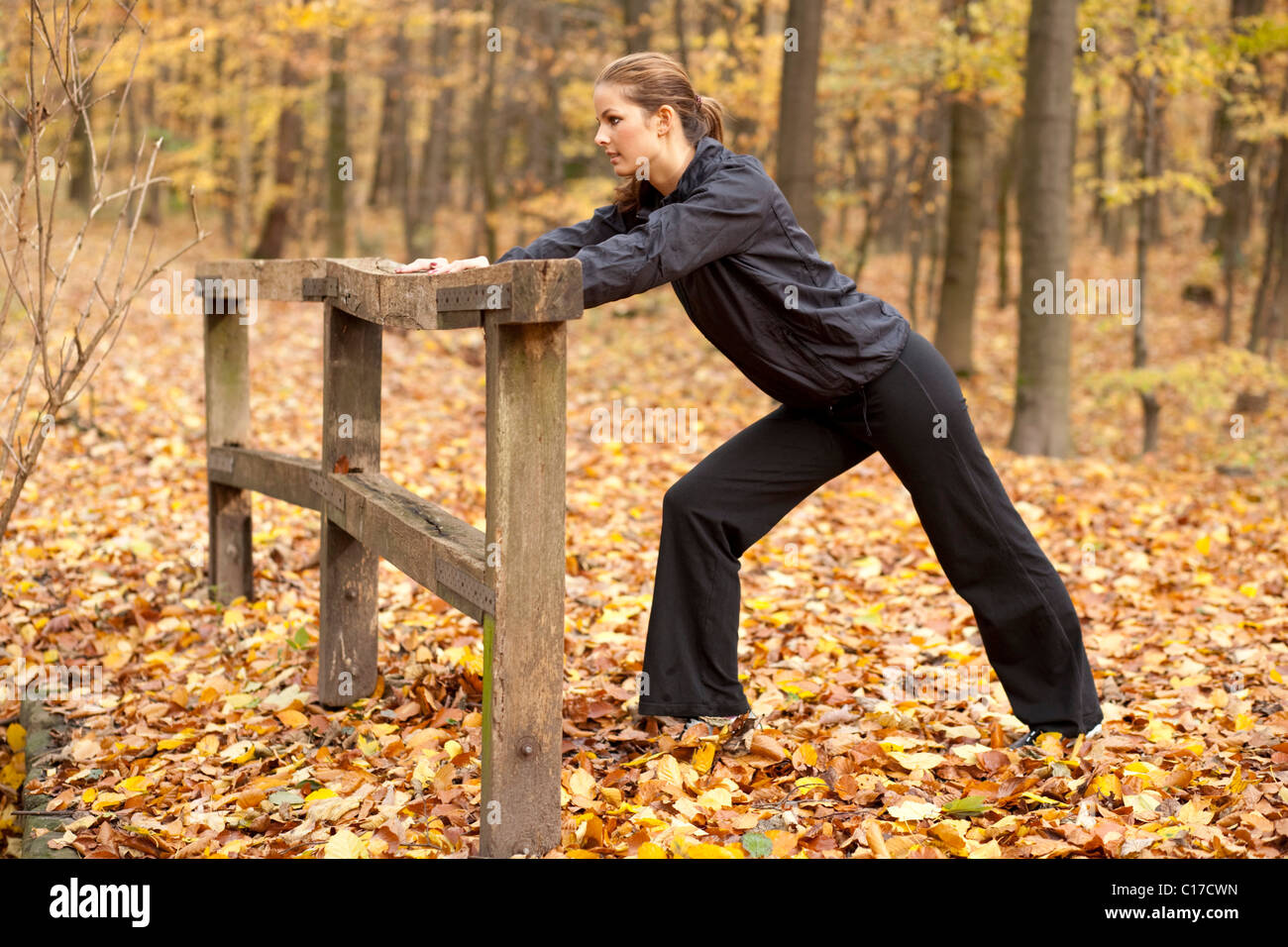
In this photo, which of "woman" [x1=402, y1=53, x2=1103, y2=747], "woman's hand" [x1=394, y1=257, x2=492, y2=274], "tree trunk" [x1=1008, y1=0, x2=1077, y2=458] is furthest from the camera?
"tree trunk" [x1=1008, y1=0, x2=1077, y2=458]

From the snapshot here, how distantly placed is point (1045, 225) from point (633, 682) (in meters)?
7.01

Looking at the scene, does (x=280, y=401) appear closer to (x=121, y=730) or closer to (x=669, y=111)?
(x=121, y=730)

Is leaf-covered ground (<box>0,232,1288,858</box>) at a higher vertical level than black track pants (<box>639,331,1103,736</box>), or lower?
lower

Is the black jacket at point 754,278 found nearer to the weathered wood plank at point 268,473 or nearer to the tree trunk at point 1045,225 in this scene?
the weathered wood plank at point 268,473

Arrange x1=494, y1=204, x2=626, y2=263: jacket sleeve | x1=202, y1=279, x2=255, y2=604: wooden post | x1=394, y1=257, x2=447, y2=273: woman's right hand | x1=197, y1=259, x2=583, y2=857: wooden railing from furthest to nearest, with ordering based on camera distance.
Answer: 1. x1=202, y1=279, x2=255, y2=604: wooden post
2. x1=494, y1=204, x2=626, y2=263: jacket sleeve
3. x1=394, y1=257, x2=447, y2=273: woman's right hand
4. x1=197, y1=259, x2=583, y2=857: wooden railing

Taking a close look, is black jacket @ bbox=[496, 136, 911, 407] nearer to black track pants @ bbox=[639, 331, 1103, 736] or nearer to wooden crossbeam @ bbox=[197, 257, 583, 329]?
black track pants @ bbox=[639, 331, 1103, 736]

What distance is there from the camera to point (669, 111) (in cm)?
298

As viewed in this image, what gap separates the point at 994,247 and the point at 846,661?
81.7ft

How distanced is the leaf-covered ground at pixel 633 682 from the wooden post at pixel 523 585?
206 millimetres

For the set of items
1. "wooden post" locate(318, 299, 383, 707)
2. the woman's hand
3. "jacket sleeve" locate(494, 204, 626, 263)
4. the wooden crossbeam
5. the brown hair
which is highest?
the brown hair

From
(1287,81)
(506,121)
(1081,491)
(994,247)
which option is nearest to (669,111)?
(1081,491)

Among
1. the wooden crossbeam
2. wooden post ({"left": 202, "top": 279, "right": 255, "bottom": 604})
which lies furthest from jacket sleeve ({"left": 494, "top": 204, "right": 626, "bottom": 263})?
wooden post ({"left": 202, "top": 279, "right": 255, "bottom": 604})

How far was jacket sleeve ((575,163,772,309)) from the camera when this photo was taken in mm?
A: 2551

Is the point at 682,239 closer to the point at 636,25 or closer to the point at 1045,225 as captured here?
the point at 1045,225
